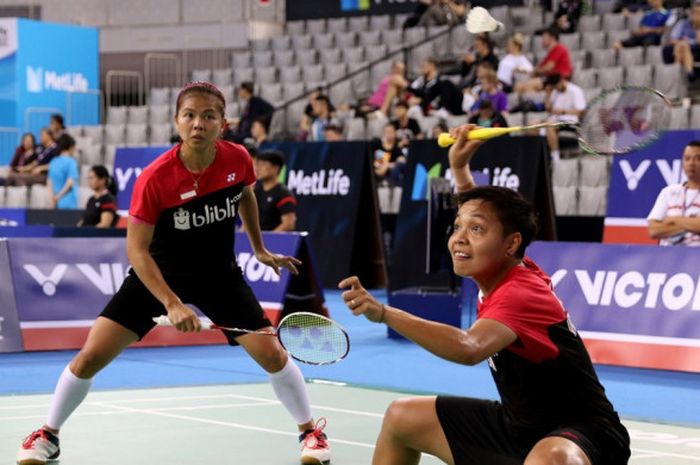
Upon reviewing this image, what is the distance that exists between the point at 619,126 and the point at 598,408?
3.02 m

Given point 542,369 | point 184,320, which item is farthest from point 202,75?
point 542,369

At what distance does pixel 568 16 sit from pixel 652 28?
2.02 metres

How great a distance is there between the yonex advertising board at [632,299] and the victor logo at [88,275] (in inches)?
143

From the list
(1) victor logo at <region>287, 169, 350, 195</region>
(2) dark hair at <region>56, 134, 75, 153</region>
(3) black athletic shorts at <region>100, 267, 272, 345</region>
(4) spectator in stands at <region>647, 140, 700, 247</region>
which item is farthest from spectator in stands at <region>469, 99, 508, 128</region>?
(3) black athletic shorts at <region>100, 267, 272, 345</region>

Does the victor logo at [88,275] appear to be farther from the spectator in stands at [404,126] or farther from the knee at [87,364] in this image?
the spectator in stands at [404,126]

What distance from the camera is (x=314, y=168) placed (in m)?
17.3

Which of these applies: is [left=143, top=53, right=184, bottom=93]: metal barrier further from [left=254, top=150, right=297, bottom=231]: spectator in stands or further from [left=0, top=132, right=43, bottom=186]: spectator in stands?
[left=254, top=150, right=297, bottom=231]: spectator in stands

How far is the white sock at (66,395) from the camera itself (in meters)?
6.53

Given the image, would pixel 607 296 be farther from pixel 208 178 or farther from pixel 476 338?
pixel 476 338

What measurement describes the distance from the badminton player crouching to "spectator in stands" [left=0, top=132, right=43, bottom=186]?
1807cm

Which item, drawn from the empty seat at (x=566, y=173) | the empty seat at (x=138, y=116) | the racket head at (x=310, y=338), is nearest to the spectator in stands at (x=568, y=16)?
the empty seat at (x=566, y=173)

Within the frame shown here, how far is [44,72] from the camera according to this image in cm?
2448

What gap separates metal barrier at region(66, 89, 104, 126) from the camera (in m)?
25.0

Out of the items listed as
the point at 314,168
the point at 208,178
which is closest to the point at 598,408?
the point at 208,178
